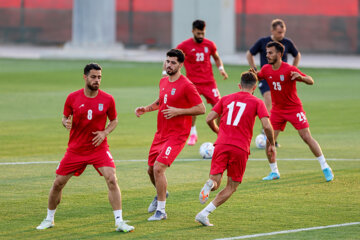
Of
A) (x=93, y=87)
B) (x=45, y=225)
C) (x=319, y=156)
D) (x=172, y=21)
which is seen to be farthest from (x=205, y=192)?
(x=172, y=21)

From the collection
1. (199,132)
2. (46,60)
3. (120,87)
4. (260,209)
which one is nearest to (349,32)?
(46,60)

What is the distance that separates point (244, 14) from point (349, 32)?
6380mm

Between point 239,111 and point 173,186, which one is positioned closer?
point 239,111

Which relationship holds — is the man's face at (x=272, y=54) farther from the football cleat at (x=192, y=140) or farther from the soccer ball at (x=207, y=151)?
the football cleat at (x=192, y=140)

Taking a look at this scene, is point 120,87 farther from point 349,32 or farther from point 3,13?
point 3,13

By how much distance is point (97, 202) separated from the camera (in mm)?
11078

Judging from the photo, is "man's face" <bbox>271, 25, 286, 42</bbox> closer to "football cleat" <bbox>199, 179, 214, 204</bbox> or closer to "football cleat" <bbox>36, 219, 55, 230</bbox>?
"football cleat" <bbox>199, 179, 214, 204</bbox>

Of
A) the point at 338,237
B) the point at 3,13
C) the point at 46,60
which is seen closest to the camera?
the point at 338,237

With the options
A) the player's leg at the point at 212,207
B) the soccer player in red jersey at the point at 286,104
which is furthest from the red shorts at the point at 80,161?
the soccer player in red jersey at the point at 286,104

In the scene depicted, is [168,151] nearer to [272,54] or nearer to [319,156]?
[272,54]

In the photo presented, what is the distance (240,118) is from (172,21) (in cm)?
3626

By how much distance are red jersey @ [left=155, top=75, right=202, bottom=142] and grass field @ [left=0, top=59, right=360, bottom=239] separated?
3.55 ft

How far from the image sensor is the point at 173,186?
12.2m

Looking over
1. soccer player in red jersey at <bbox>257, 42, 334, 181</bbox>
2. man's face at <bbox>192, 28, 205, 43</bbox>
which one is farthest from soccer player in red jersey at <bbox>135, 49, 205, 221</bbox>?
man's face at <bbox>192, 28, 205, 43</bbox>
